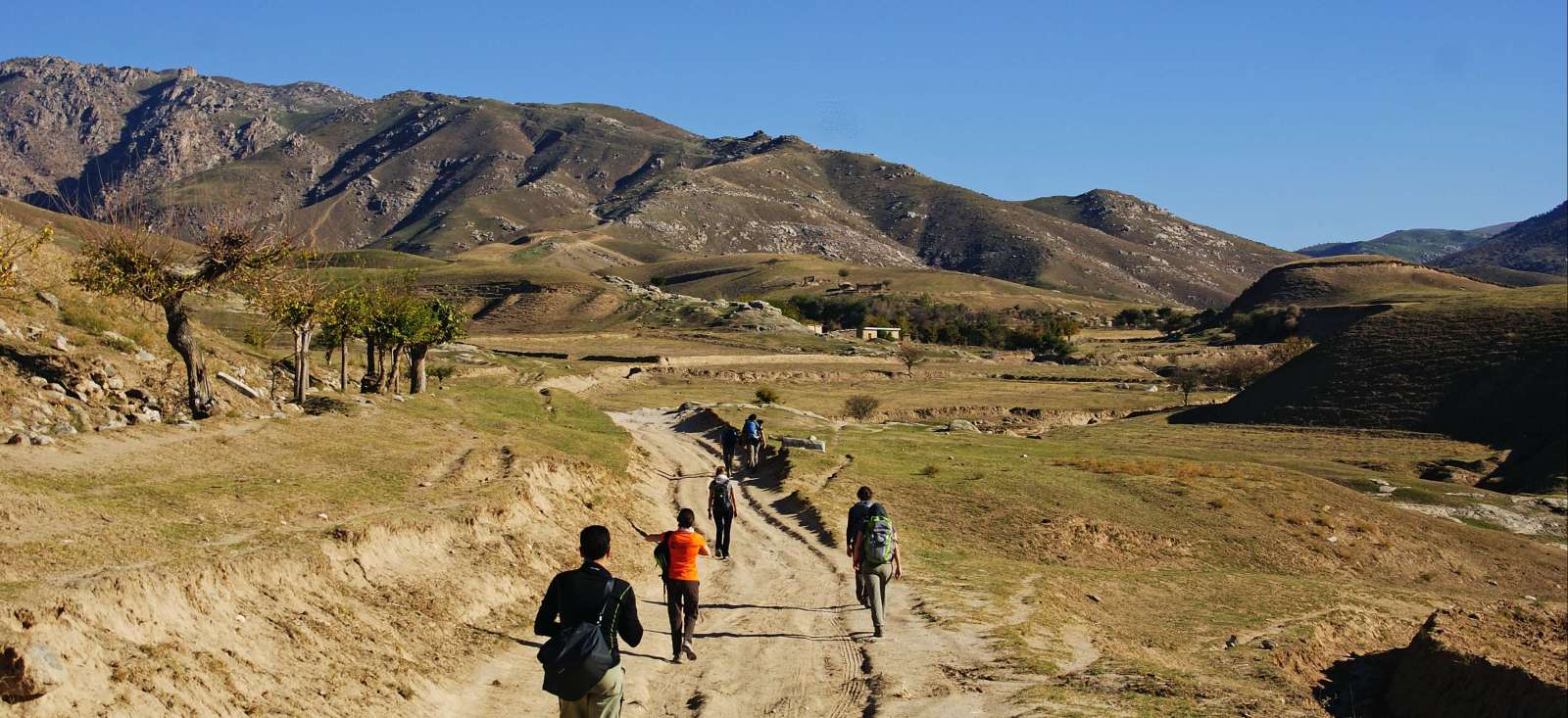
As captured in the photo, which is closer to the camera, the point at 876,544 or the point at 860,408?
the point at 876,544

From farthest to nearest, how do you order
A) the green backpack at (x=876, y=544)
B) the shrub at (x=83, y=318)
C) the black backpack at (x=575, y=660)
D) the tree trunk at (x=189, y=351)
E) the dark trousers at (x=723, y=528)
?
1. the shrub at (x=83, y=318)
2. the tree trunk at (x=189, y=351)
3. the dark trousers at (x=723, y=528)
4. the green backpack at (x=876, y=544)
5. the black backpack at (x=575, y=660)

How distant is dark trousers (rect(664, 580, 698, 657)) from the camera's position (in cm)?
1412

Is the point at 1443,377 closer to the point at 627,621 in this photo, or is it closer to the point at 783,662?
the point at 783,662

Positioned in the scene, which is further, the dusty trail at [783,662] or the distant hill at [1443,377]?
the distant hill at [1443,377]

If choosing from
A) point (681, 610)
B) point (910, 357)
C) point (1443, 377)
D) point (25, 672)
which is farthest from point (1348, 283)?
point (25, 672)

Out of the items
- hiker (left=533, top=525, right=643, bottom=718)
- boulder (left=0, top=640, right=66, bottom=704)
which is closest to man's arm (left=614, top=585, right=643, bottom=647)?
hiker (left=533, top=525, right=643, bottom=718)

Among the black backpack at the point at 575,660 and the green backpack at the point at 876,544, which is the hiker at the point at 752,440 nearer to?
the green backpack at the point at 876,544

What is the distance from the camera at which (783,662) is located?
15.0 m

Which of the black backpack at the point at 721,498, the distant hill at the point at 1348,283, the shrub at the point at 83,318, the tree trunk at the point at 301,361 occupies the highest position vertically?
the distant hill at the point at 1348,283

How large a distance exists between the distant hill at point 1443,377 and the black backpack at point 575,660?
6559 cm

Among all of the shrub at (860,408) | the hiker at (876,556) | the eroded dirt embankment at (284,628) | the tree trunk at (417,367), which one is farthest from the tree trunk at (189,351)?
the shrub at (860,408)

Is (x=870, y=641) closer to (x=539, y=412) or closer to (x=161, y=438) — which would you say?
(x=161, y=438)

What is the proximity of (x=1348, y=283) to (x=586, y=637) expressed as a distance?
19310 centimetres

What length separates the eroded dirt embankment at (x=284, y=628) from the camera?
9555 millimetres
